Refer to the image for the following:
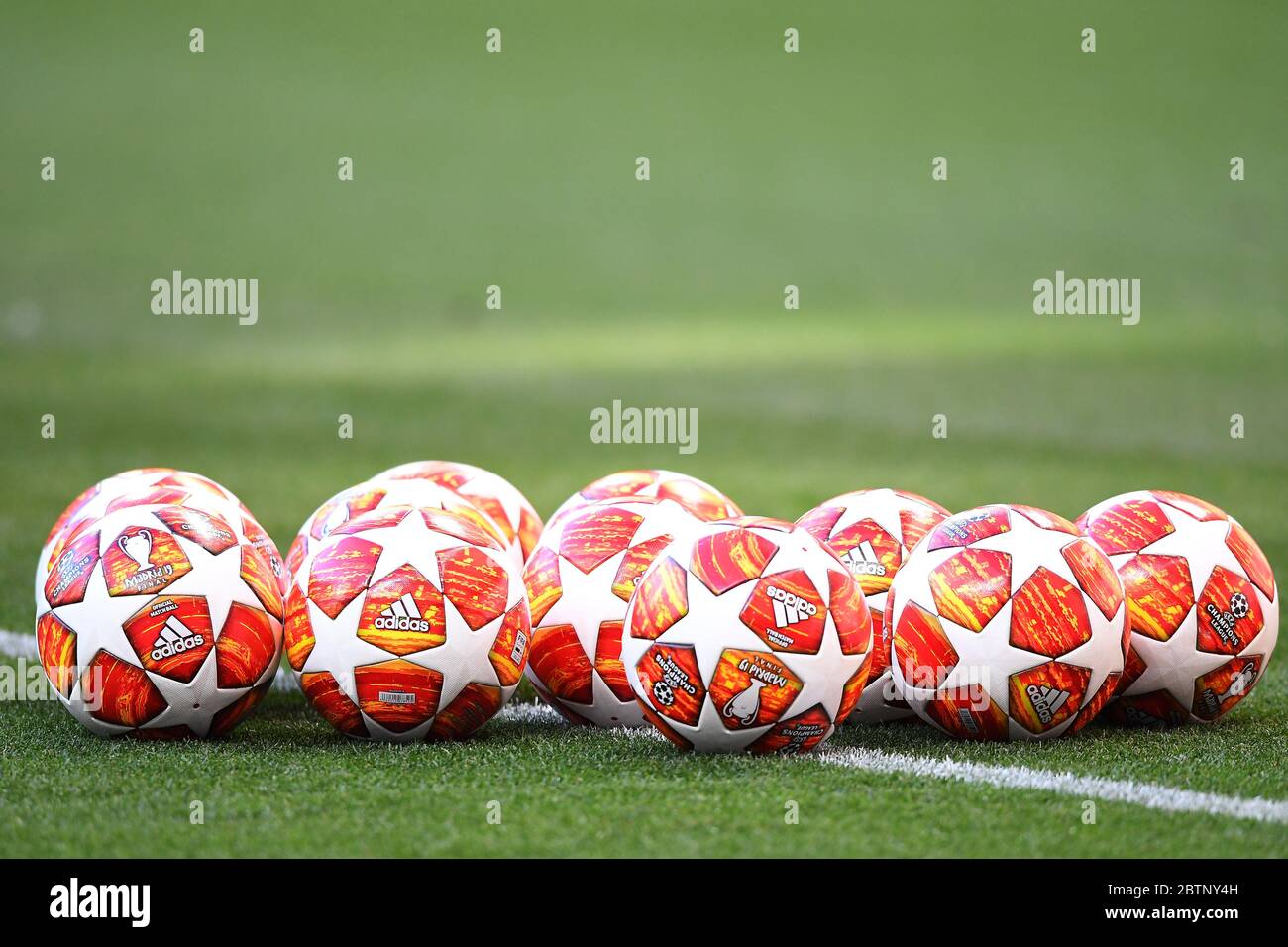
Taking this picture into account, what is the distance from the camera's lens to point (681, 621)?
650cm

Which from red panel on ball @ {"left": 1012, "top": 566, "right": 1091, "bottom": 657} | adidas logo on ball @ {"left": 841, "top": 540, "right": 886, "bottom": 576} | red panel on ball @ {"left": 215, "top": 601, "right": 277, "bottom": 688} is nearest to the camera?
red panel on ball @ {"left": 1012, "top": 566, "right": 1091, "bottom": 657}

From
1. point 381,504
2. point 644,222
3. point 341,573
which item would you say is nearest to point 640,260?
point 644,222

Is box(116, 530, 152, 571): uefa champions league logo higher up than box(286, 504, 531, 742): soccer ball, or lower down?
higher up

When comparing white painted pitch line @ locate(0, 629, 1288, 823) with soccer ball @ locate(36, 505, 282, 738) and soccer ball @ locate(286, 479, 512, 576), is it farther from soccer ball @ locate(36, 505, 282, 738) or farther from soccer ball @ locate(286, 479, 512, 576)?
soccer ball @ locate(36, 505, 282, 738)

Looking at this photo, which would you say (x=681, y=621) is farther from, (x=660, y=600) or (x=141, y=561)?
(x=141, y=561)

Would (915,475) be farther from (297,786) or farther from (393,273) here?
(393,273)

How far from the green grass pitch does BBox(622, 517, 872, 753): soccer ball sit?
47cm

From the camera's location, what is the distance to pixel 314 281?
30.7 m

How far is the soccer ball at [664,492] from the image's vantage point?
27.0 feet

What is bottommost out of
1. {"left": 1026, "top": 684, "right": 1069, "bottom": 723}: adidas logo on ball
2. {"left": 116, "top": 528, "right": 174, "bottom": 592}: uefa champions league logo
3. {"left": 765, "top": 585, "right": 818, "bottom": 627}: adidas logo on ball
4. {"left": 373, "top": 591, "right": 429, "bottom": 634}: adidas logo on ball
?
{"left": 1026, "top": 684, "right": 1069, "bottom": 723}: adidas logo on ball

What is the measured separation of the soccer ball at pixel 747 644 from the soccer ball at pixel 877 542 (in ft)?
2.22

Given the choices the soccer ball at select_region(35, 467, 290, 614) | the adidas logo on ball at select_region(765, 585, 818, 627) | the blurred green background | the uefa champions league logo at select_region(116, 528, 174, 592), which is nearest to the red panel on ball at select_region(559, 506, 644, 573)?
the adidas logo on ball at select_region(765, 585, 818, 627)

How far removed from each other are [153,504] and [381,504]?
3.91 feet

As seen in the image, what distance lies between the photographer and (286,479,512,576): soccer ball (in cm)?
809
